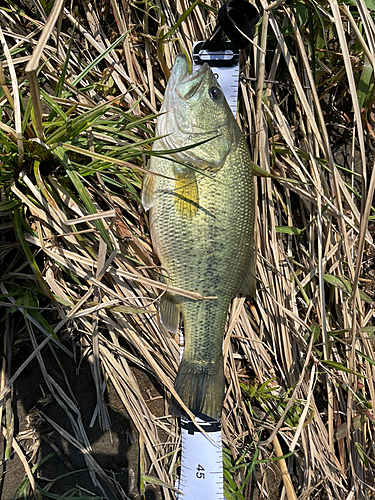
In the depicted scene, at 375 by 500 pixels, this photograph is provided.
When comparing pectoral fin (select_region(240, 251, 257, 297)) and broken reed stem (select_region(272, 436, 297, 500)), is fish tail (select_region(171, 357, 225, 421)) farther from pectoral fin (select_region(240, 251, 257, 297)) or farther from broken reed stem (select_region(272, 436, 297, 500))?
broken reed stem (select_region(272, 436, 297, 500))

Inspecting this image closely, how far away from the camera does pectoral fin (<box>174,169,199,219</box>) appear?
56.9 inches

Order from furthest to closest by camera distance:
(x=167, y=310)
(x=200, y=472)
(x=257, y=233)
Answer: (x=257, y=233)
(x=200, y=472)
(x=167, y=310)

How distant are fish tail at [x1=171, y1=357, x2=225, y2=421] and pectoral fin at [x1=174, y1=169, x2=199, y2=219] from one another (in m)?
0.71

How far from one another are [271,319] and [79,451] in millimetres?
1201

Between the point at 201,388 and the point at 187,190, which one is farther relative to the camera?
the point at 201,388

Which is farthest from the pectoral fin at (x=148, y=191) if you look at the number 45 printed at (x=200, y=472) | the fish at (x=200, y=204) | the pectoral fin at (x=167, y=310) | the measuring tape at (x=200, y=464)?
the number 45 printed at (x=200, y=472)

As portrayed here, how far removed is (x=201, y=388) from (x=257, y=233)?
84 cm

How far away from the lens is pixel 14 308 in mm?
1636

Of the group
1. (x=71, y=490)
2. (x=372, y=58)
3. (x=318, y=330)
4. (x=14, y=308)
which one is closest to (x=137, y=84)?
(x=372, y=58)

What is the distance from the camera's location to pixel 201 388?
163 cm

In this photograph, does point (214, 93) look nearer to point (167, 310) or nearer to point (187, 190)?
point (187, 190)

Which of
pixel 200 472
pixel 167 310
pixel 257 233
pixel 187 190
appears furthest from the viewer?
pixel 257 233

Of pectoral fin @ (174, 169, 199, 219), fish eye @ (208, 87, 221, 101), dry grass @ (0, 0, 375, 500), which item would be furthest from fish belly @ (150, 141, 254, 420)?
fish eye @ (208, 87, 221, 101)

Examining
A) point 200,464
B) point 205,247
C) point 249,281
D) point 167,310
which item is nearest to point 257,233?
point 249,281
